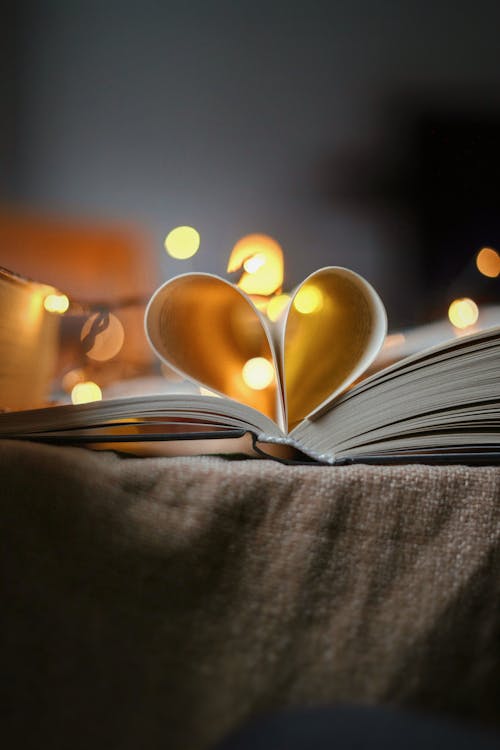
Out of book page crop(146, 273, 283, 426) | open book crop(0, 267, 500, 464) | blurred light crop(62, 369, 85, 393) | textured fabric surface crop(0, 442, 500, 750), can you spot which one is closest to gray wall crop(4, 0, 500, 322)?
blurred light crop(62, 369, 85, 393)

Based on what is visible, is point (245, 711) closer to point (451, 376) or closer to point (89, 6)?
point (451, 376)

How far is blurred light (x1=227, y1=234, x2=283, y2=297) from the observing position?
98 cm

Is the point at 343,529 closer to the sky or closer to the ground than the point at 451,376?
closer to the ground

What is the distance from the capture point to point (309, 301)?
0.61 metres

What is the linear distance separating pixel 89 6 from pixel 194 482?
101 centimetres

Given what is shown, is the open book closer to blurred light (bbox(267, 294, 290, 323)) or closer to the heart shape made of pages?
the heart shape made of pages

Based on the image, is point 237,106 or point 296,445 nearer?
point 296,445

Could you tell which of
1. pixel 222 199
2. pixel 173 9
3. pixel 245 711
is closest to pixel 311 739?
pixel 245 711

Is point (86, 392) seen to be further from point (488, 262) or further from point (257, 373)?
point (488, 262)

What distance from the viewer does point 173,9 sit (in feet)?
3.34

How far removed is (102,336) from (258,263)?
1.02 ft

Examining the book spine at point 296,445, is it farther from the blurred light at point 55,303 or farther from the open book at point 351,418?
the blurred light at point 55,303

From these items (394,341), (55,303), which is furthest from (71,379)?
(394,341)

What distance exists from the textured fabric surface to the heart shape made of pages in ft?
0.38
